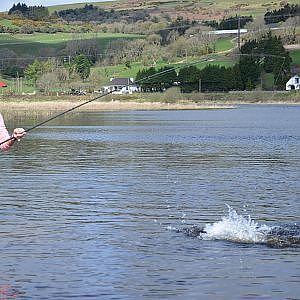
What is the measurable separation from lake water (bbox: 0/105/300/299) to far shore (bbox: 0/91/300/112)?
234 ft

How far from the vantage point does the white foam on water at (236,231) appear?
1477 cm

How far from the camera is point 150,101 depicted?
115625 millimetres

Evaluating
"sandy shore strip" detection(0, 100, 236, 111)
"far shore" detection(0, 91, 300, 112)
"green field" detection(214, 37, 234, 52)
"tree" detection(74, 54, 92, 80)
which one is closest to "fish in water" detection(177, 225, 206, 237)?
"far shore" detection(0, 91, 300, 112)

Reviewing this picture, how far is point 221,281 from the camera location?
39.4ft

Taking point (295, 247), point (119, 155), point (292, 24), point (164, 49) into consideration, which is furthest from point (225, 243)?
point (292, 24)

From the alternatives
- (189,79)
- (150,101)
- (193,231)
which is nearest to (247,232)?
(193,231)

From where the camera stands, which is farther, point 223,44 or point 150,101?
point 223,44

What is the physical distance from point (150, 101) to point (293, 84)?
32997 millimetres

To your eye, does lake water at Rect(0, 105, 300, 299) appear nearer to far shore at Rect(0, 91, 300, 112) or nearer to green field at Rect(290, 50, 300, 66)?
far shore at Rect(0, 91, 300, 112)

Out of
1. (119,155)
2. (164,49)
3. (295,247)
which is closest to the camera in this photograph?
(295,247)

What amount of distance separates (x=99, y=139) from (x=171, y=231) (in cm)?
3005

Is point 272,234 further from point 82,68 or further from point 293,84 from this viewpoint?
point 82,68

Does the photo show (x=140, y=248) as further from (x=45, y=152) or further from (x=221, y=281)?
A: (x=45, y=152)

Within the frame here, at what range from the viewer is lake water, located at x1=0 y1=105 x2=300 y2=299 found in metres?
11.9
